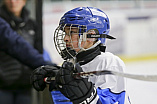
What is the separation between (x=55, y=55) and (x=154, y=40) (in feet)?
7.10

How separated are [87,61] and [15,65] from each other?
1519 millimetres

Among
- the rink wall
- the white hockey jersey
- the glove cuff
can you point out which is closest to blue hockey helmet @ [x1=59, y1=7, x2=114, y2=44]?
the white hockey jersey

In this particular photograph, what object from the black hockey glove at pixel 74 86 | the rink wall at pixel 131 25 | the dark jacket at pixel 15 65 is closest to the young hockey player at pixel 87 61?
the black hockey glove at pixel 74 86

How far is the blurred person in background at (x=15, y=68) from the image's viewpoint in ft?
8.22

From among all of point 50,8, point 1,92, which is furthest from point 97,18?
point 50,8

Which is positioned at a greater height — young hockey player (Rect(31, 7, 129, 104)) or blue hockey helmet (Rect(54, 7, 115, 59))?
blue hockey helmet (Rect(54, 7, 115, 59))

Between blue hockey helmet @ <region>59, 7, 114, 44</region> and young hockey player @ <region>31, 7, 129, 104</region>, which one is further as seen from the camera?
blue hockey helmet @ <region>59, 7, 114, 44</region>

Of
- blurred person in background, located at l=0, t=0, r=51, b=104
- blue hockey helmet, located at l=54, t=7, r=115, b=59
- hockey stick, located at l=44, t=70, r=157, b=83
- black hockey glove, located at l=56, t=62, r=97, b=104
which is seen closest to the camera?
hockey stick, located at l=44, t=70, r=157, b=83

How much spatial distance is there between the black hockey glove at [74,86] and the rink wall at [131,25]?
476 centimetres

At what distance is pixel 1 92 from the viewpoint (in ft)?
8.27

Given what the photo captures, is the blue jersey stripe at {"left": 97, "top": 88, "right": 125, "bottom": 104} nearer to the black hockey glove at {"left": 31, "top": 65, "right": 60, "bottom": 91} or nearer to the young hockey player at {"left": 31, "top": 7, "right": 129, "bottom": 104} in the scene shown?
the young hockey player at {"left": 31, "top": 7, "right": 129, "bottom": 104}

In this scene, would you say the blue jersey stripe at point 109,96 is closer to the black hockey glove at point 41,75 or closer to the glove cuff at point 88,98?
the glove cuff at point 88,98

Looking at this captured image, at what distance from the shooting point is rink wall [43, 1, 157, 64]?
5789 millimetres

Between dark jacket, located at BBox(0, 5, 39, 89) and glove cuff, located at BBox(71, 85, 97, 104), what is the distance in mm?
1639
